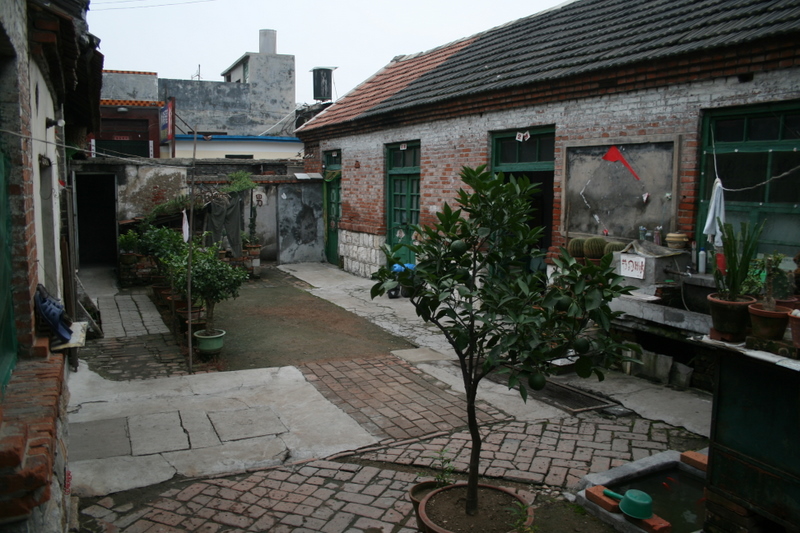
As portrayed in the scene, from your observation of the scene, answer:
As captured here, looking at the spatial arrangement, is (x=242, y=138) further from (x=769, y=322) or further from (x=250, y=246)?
(x=769, y=322)

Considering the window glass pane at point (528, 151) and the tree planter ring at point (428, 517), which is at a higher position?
the window glass pane at point (528, 151)

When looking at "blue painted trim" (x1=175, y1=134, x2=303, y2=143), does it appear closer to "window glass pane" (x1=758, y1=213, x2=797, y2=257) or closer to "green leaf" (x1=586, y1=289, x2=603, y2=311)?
"window glass pane" (x1=758, y1=213, x2=797, y2=257)

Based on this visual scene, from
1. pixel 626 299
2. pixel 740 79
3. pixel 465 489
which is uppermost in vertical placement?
pixel 740 79

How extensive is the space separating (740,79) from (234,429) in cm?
633

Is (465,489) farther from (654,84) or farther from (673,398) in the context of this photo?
(654,84)

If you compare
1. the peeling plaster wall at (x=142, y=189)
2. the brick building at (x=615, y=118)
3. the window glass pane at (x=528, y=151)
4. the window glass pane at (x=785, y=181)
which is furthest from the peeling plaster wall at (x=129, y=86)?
the window glass pane at (x=785, y=181)

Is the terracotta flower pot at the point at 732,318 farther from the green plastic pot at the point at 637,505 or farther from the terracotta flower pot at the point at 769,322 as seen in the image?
the green plastic pot at the point at 637,505

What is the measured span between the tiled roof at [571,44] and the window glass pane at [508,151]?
3.00ft

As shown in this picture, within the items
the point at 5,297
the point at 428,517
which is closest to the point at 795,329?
the point at 428,517

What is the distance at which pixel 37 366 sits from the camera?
13.0 ft

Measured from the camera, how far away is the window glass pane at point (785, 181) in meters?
6.41

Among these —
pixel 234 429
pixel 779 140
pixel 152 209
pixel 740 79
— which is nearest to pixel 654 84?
pixel 740 79

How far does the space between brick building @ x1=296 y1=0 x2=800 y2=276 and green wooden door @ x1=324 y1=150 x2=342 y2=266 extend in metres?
2.38

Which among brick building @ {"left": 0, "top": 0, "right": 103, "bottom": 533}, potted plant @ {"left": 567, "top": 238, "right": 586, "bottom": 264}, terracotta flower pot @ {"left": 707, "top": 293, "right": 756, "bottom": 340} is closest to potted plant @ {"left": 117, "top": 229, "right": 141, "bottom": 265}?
brick building @ {"left": 0, "top": 0, "right": 103, "bottom": 533}
